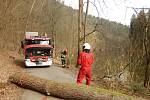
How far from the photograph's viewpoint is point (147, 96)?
52.2 feet

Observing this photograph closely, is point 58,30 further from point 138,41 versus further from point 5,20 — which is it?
point 138,41

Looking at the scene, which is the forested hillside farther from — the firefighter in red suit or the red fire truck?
the firefighter in red suit

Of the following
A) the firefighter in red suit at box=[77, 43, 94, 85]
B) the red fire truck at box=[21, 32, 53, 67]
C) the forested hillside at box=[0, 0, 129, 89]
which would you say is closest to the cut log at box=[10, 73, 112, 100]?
the firefighter in red suit at box=[77, 43, 94, 85]

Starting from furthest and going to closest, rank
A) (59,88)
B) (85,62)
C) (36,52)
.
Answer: (36,52)
(85,62)
(59,88)

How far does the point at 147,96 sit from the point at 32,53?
12142 millimetres

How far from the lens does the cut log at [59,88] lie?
1296 cm

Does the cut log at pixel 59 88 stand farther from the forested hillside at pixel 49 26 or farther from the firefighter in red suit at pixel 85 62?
the forested hillside at pixel 49 26

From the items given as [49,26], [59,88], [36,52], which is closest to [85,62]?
[59,88]

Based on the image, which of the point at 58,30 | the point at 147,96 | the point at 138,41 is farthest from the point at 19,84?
the point at 58,30

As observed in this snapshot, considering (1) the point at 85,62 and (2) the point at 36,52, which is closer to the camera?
(1) the point at 85,62

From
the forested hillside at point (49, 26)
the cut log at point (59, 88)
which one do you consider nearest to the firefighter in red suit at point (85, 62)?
the cut log at point (59, 88)

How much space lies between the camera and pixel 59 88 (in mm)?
13773

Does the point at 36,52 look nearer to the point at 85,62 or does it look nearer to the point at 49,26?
the point at 85,62

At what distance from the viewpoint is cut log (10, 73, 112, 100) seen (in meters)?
13.0
